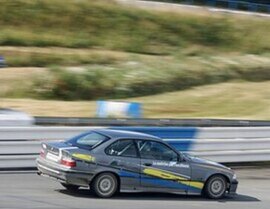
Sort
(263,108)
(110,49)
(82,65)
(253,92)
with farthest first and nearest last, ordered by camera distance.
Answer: (110,49) < (82,65) < (253,92) < (263,108)

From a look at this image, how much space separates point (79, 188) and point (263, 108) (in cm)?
2039

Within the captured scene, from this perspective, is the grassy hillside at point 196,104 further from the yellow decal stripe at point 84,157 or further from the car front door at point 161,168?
the yellow decal stripe at point 84,157

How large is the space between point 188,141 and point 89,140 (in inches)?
202

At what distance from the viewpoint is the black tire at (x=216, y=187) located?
15.7m

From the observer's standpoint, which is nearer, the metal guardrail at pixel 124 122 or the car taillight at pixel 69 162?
the car taillight at pixel 69 162

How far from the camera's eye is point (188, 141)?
1933cm

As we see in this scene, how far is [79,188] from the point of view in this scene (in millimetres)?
15219

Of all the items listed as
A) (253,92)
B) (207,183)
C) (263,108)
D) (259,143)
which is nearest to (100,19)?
(253,92)

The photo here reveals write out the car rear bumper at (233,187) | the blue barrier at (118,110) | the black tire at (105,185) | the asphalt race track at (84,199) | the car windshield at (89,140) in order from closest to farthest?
the asphalt race track at (84,199), the black tire at (105,185), the car windshield at (89,140), the car rear bumper at (233,187), the blue barrier at (118,110)

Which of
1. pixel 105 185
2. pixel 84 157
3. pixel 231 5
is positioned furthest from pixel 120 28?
pixel 84 157

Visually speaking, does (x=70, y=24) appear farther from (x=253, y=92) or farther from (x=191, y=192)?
(x=191, y=192)

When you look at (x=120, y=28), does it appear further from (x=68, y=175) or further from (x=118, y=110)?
(x=68, y=175)

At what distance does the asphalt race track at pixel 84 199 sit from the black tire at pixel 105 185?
0.46ft

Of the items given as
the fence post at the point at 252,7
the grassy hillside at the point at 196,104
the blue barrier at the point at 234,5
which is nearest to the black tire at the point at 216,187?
the grassy hillside at the point at 196,104
